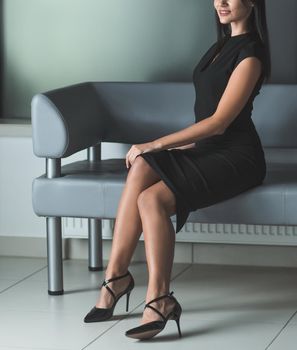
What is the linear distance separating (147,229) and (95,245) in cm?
105

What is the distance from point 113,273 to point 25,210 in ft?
3.67

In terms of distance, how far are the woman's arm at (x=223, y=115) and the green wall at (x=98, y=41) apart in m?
0.95

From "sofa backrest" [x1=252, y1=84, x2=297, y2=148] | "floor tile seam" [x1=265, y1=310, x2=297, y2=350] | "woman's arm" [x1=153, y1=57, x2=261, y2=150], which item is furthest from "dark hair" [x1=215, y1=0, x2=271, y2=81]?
"floor tile seam" [x1=265, y1=310, x2=297, y2=350]

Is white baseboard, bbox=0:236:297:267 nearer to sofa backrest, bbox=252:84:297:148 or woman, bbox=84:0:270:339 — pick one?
sofa backrest, bbox=252:84:297:148

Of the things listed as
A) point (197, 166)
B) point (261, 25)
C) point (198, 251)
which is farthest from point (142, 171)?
point (198, 251)

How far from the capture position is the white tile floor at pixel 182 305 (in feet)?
11.9

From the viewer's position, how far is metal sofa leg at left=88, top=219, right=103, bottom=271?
4.65 metres

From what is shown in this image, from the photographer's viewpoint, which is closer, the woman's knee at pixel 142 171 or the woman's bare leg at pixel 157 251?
the woman's bare leg at pixel 157 251

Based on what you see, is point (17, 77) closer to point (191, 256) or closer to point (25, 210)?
point (25, 210)

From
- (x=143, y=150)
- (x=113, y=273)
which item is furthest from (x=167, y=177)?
(x=113, y=273)

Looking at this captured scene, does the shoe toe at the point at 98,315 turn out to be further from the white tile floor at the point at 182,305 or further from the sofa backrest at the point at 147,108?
the sofa backrest at the point at 147,108

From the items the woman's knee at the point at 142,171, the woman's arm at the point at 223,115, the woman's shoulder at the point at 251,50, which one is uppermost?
the woman's shoulder at the point at 251,50

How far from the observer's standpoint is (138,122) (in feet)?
14.8

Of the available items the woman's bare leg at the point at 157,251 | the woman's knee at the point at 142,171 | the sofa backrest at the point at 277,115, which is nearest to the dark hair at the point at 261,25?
the sofa backrest at the point at 277,115
